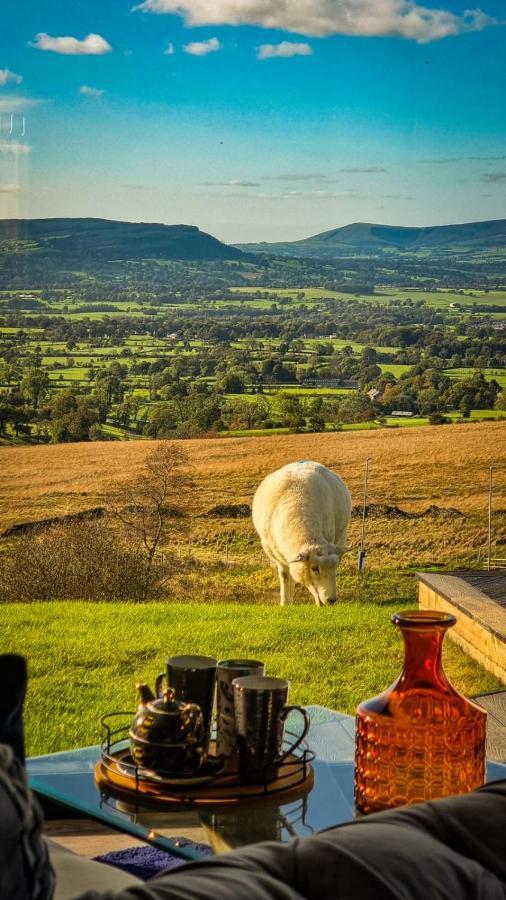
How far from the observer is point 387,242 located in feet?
24.1

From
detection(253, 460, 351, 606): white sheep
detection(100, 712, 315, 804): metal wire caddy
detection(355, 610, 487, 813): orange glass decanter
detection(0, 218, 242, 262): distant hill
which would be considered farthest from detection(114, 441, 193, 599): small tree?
detection(355, 610, 487, 813): orange glass decanter

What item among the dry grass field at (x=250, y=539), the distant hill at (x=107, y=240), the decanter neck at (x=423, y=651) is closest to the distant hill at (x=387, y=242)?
the distant hill at (x=107, y=240)

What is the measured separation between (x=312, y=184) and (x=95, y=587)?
266 cm

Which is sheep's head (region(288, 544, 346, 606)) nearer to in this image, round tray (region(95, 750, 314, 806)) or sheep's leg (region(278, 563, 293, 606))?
sheep's leg (region(278, 563, 293, 606))

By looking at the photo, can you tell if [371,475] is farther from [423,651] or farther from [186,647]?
[423,651]

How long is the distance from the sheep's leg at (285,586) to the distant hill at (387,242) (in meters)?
2.07

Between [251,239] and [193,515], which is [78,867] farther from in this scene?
[251,239]

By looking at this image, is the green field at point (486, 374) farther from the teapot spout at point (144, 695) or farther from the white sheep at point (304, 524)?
the teapot spout at point (144, 695)

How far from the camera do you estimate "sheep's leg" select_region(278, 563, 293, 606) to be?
633 centimetres

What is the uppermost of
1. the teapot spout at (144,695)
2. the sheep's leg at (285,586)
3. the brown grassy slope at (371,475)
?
the teapot spout at (144,695)

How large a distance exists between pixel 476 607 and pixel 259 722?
3372mm

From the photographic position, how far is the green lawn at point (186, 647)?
16.7 ft

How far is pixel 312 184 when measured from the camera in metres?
7.00

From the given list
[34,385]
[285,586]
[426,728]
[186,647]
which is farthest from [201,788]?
[34,385]
